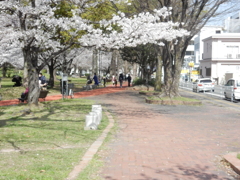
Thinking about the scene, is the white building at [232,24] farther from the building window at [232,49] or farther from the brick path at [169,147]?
the brick path at [169,147]

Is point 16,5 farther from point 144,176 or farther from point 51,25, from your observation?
point 144,176

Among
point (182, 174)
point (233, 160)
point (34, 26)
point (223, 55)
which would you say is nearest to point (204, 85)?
point (34, 26)

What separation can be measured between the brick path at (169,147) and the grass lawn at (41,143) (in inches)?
28.9

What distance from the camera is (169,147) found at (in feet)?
28.8

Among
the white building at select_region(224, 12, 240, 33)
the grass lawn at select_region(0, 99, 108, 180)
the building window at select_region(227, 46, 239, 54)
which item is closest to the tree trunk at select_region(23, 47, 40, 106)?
the grass lawn at select_region(0, 99, 108, 180)

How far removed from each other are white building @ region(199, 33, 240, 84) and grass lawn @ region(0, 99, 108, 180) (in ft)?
158

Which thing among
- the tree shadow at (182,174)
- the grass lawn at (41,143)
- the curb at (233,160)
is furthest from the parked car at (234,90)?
the tree shadow at (182,174)

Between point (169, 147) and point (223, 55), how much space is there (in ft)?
173

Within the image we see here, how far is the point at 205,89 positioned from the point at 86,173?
1190 inches

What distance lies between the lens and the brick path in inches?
258

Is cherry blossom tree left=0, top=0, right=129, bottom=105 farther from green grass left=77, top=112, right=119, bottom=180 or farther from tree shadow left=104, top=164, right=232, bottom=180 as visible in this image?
tree shadow left=104, top=164, right=232, bottom=180

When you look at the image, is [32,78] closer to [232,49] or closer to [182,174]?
[182,174]

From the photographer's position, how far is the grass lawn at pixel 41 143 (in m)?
6.32

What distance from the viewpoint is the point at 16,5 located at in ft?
48.2
